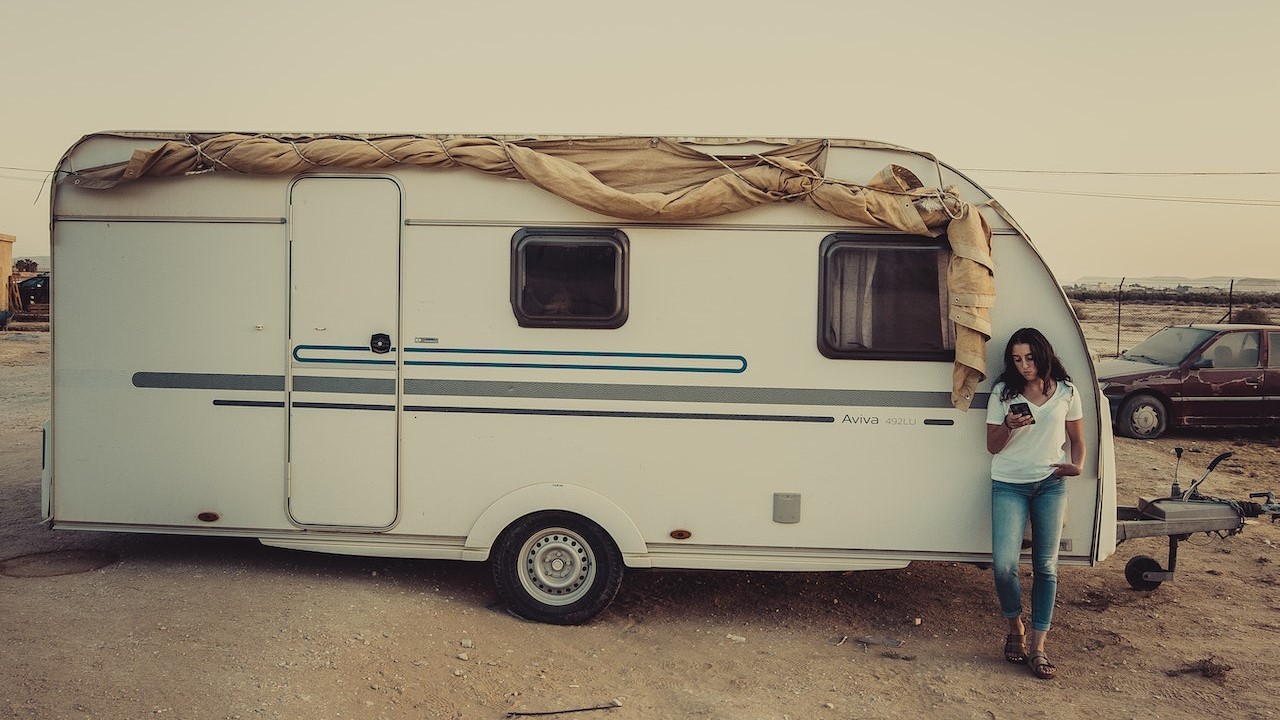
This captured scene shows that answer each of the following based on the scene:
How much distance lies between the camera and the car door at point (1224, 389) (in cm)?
1298

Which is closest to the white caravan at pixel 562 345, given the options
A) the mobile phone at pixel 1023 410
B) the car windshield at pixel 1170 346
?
the mobile phone at pixel 1023 410

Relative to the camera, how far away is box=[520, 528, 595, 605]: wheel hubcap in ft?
19.2

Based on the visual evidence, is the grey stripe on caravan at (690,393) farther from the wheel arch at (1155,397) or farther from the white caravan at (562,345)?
the wheel arch at (1155,397)

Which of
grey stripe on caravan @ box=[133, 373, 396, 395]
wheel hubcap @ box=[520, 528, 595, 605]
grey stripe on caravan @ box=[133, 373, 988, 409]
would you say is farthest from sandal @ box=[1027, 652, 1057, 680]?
grey stripe on caravan @ box=[133, 373, 396, 395]

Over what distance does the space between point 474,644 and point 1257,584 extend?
574 cm

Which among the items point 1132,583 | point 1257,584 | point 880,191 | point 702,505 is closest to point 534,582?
point 702,505

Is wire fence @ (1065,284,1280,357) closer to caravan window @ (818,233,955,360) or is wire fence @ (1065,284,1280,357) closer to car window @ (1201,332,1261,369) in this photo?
car window @ (1201,332,1261,369)

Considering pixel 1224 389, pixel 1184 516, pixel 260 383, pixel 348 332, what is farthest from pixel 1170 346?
pixel 260 383

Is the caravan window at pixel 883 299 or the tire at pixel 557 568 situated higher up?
the caravan window at pixel 883 299

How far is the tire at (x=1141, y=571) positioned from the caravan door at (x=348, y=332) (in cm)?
Answer: 507

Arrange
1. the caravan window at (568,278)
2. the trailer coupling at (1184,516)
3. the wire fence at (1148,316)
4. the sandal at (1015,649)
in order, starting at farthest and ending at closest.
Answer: the wire fence at (1148,316), the trailer coupling at (1184,516), the caravan window at (568,278), the sandal at (1015,649)

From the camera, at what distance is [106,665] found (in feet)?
15.9

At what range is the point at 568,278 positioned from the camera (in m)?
5.72

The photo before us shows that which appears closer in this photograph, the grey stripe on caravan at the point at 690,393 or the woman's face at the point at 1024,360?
the woman's face at the point at 1024,360
